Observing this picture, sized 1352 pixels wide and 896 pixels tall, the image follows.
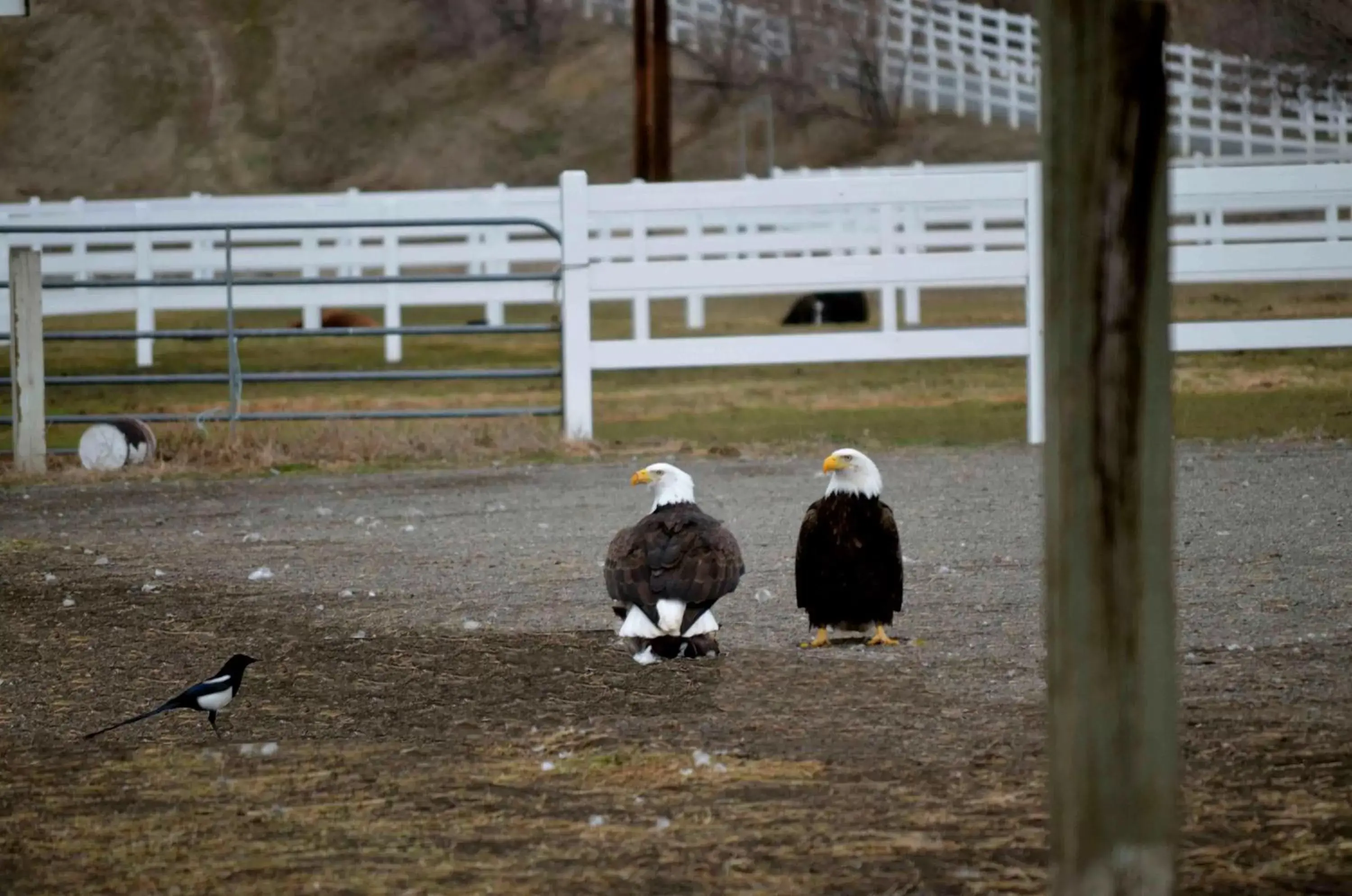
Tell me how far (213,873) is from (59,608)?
11.3ft

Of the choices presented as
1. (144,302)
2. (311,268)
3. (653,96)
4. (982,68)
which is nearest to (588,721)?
(144,302)

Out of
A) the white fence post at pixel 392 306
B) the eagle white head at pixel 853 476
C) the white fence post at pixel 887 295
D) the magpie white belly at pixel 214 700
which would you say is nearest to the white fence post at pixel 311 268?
the white fence post at pixel 392 306

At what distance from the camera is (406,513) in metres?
9.38

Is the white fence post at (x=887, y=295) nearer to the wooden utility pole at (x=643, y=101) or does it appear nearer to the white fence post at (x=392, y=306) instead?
the white fence post at (x=392, y=306)

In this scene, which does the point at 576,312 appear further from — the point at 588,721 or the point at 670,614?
the point at 588,721

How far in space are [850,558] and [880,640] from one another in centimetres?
28

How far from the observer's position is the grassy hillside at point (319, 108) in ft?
162

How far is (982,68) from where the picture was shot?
40750 millimetres

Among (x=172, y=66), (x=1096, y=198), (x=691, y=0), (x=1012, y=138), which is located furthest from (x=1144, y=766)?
(x=172, y=66)

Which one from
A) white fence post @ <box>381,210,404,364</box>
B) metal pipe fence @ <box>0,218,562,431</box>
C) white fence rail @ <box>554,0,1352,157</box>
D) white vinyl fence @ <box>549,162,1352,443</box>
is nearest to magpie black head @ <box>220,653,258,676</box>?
metal pipe fence @ <box>0,218,562,431</box>

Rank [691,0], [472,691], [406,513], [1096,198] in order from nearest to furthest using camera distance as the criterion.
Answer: [1096,198], [472,691], [406,513], [691,0]

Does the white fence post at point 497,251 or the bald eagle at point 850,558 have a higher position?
the white fence post at point 497,251

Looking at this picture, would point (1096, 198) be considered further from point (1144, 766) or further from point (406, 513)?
point (406, 513)

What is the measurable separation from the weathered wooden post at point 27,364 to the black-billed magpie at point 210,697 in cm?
724
